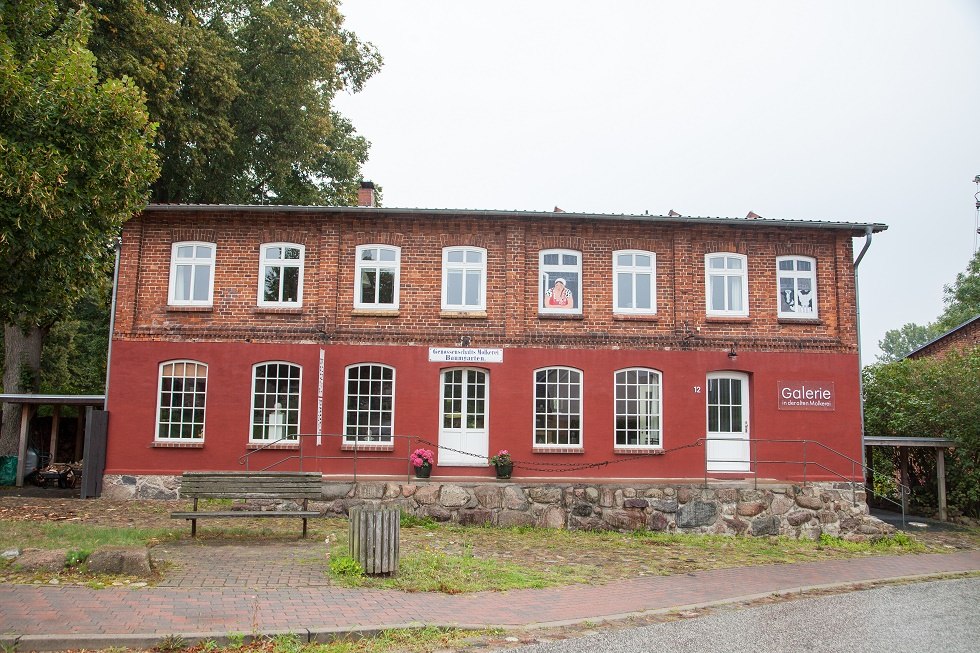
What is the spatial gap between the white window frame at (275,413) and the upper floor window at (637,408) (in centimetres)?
703

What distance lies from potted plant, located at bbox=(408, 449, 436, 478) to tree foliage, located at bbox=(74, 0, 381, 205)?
1147 centimetres

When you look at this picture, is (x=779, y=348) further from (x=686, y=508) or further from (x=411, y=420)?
(x=411, y=420)

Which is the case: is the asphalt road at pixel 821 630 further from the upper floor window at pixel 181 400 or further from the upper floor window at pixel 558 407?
the upper floor window at pixel 181 400

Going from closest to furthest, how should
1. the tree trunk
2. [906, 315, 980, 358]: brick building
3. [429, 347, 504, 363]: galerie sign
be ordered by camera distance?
1. [429, 347, 504, 363]: galerie sign
2. the tree trunk
3. [906, 315, 980, 358]: brick building

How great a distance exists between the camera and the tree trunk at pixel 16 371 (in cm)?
2439

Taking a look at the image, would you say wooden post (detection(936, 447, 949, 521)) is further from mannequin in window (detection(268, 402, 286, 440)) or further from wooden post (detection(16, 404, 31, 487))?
wooden post (detection(16, 404, 31, 487))

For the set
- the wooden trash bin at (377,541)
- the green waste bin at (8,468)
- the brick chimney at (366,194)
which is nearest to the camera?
the wooden trash bin at (377,541)

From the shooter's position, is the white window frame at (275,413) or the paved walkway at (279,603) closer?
the paved walkway at (279,603)

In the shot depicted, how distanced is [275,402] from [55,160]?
8717mm

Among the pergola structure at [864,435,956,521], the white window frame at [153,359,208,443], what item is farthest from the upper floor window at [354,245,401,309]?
the pergola structure at [864,435,956,521]

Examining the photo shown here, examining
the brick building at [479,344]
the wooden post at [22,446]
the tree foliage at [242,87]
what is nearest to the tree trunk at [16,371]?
the wooden post at [22,446]

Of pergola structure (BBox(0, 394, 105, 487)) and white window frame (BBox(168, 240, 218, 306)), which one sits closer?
white window frame (BBox(168, 240, 218, 306))

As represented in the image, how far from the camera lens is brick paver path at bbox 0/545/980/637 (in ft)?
24.5

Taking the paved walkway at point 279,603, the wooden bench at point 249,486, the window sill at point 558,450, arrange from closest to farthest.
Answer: the paved walkway at point 279,603, the wooden bench at point 249,486, the window sill at point 558,450
